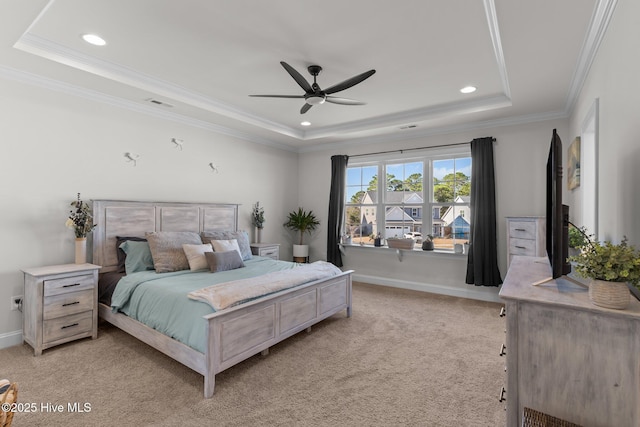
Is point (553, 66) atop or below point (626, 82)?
atop

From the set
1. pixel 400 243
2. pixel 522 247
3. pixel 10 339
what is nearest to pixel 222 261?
pixel 10 339

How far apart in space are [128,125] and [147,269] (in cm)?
184

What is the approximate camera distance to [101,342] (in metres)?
3.12

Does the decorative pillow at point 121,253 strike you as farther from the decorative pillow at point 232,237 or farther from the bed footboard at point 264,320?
the bed footboard at point 264,320

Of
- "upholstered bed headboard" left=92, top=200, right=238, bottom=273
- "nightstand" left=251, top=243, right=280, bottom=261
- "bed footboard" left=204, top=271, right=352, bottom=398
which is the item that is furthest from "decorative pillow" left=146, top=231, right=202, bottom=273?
"nightstand" left=251, top=243, right=280, bottom=261

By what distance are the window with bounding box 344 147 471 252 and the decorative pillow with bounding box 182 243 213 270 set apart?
123 inches

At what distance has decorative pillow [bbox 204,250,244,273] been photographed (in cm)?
354

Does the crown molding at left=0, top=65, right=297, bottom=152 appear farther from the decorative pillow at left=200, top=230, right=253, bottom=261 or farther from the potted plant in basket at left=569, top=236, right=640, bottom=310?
the potted plant in basket at left=569, top=236, right=640, bottom=310

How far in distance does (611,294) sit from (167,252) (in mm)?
3674

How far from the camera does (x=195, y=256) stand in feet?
11.9

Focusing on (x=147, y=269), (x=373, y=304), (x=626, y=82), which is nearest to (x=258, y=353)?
(x=147, y=269)

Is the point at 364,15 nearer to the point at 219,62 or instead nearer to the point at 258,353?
the point at 219,62

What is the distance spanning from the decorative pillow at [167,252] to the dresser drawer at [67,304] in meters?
0.67

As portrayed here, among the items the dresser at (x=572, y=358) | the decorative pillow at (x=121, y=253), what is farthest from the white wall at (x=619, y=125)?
the decorative pillow at (x=121, y=253)
